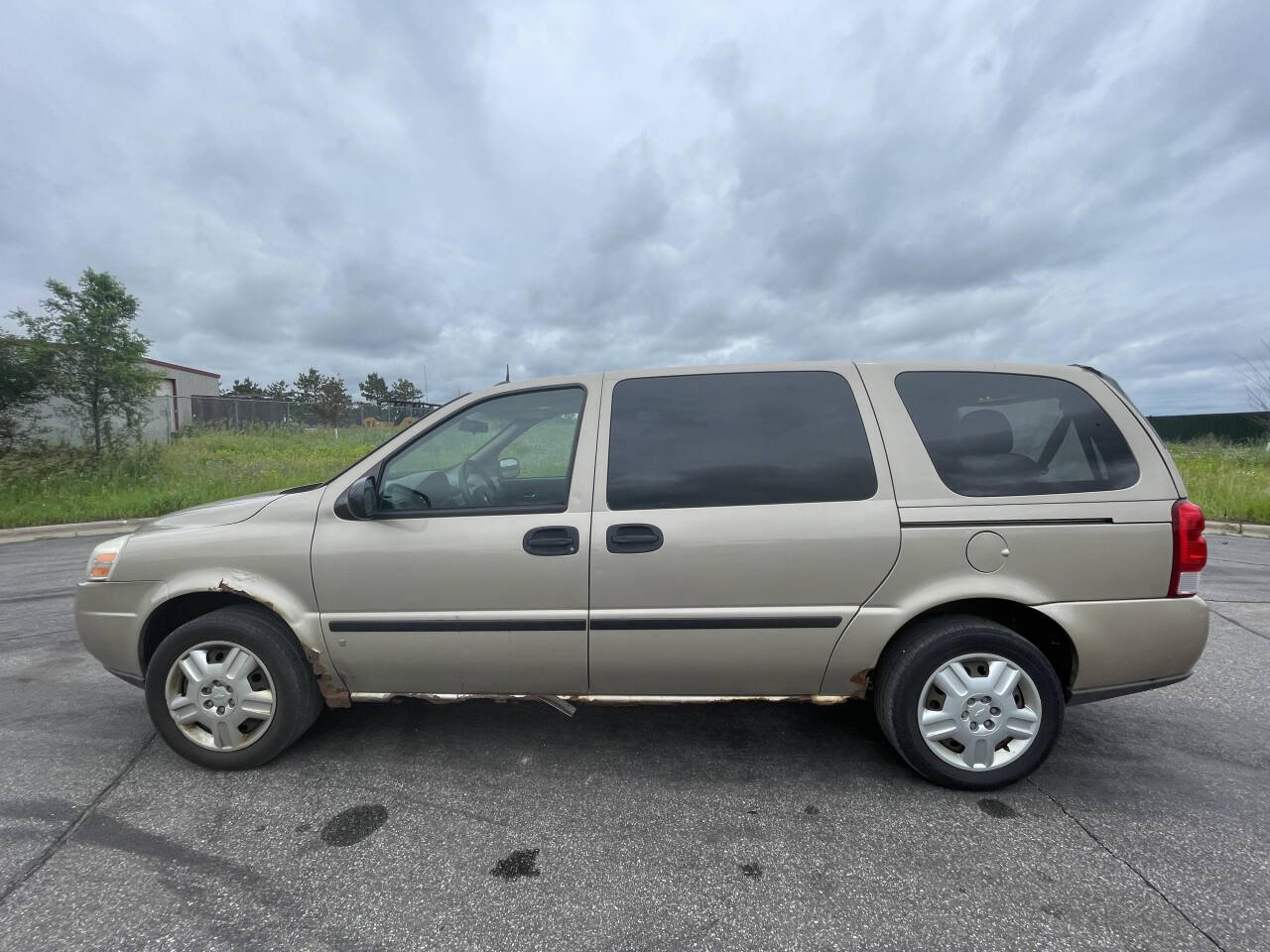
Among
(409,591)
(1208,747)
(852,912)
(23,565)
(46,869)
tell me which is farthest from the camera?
(23,565)

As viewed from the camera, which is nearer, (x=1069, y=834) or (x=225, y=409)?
(x=1069, y=834)

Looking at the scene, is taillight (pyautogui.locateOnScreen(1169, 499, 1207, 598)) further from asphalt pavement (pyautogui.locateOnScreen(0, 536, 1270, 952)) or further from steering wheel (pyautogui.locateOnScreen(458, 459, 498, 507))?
steering wheel (pyautogui.locateOnScreen(458, 459, 498, 507))

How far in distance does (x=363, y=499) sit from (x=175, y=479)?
12642mm

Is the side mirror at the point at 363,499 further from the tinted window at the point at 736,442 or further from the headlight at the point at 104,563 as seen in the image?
the headlight at the point at 104,563

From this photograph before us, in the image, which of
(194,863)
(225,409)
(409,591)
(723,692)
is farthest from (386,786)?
(225,409)

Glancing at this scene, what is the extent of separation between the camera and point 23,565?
7.17 meters

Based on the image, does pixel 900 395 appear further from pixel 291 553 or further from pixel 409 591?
pixel 291 553

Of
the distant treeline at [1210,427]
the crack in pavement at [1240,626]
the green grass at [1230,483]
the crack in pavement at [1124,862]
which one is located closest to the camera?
the crack in pavement at [1124,862]

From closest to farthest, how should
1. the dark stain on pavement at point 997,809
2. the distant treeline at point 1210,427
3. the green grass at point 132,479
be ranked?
the dark stain on pavement at point 997,809 → the green grass at point 132,479 → the distant treeline at point 1210,427

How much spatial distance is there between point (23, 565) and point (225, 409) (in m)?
20.9

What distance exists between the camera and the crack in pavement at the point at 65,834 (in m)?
2.01

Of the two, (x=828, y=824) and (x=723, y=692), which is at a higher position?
(x=723, y=692)

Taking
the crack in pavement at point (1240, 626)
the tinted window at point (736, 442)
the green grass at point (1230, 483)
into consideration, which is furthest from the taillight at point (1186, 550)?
the green grass at point (1230, 483)

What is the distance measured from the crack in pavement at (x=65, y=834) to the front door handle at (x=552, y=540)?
1.93 m
